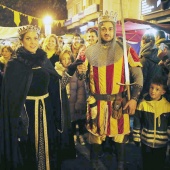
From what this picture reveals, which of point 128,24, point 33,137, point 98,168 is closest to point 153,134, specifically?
point 98,168

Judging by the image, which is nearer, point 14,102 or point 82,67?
point 14,102

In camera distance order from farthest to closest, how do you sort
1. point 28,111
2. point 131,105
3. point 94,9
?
1. point 94,9
2. point 131,105
3. point 28,111

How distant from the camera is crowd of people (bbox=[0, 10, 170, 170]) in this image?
2.80m

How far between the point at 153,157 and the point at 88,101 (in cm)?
117

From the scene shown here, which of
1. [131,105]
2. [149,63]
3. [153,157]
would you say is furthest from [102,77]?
[149,63]

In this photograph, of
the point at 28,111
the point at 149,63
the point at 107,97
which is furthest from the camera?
the point at 149,63

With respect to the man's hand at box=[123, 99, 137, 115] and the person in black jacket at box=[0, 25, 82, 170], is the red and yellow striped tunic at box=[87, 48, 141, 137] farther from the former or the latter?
the person in black jacket at box=[0, 25, 82, 170]

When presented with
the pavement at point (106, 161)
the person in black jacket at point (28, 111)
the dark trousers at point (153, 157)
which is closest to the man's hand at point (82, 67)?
the person in black jacket at point (28, 111)

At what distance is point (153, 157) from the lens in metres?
3.34

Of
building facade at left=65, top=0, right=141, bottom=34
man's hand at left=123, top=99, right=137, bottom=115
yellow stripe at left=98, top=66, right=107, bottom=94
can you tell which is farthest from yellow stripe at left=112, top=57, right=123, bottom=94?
building facade at left=65, top=0, right=141, bottom=34

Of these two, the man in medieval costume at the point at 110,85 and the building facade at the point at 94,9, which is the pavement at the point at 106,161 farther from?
the building facade at the point at 94,9

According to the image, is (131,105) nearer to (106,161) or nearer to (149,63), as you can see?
(106,161)

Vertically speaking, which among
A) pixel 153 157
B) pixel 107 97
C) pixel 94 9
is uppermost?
pixel 94 9

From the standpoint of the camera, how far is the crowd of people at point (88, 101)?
2.80m
